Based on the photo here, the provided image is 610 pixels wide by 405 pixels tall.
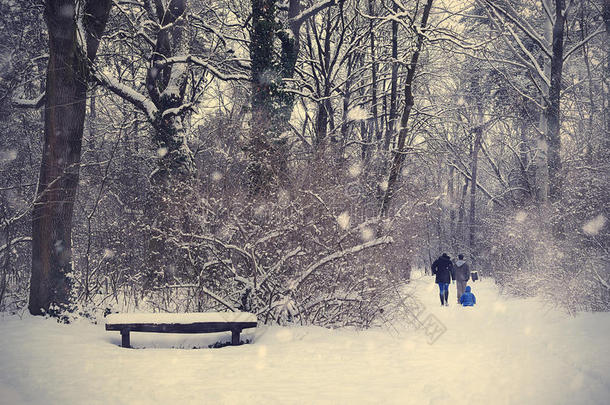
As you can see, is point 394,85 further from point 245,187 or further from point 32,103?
point 32,103

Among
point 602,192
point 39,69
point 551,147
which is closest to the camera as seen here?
point 602,192

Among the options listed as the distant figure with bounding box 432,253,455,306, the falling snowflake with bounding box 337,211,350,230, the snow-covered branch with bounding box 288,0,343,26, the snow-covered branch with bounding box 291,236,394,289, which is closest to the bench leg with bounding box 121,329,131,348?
the snow-covered branch with bounding box 291,236,394,289

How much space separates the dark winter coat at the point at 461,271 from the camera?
653 inches

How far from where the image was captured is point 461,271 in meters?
16.6

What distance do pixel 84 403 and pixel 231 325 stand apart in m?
2.99

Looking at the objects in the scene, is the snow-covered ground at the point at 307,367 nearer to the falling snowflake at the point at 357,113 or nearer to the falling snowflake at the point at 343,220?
the falling snowflake at the point at 343,220

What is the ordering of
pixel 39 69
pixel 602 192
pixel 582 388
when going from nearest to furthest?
pixel 582 388, pixel 602 192, pixel 39 69

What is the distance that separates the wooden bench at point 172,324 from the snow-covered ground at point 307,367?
0.93 ft

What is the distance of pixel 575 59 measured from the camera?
22.0 metres

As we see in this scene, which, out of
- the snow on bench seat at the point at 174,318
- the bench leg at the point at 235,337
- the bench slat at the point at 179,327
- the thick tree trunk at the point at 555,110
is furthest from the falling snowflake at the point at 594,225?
the bench leg at the point at 235,337

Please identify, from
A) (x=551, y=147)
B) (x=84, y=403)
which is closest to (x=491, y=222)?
(x=551, y=147)

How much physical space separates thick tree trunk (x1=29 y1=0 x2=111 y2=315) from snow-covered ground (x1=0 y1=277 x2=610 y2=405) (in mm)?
700

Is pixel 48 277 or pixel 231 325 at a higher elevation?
pixel 48 277

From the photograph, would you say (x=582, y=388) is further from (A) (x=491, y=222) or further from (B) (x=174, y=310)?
(A) (x=491, y=222)
